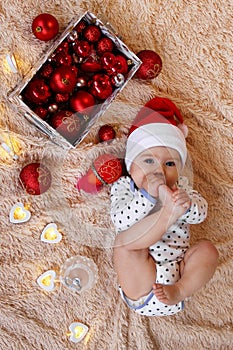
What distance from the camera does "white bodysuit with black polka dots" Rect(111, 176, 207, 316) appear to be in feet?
3.97

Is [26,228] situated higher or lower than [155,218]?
lower

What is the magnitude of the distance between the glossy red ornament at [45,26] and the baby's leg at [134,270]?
486mm

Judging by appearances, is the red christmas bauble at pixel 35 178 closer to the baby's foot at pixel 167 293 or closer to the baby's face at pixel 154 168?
the baby's face at pixel 154 168

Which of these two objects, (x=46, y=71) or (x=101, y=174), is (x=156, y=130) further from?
(x=46, y=71)

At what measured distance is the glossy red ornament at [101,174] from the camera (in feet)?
4.09

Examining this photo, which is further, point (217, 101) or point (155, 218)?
point (217, 101)

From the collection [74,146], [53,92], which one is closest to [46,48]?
[53,92]

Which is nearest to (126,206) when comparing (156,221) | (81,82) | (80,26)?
(156,221)

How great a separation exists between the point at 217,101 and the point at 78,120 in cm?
37

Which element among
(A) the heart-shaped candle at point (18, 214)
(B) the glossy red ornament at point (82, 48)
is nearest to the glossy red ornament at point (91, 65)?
(B) the glossy red ornament at point (82, 48)

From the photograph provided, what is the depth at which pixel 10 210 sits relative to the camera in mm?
1275

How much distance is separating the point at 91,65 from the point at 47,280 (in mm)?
497

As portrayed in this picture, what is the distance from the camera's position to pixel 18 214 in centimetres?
128

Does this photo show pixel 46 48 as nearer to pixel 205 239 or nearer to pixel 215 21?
pixel 215 21
